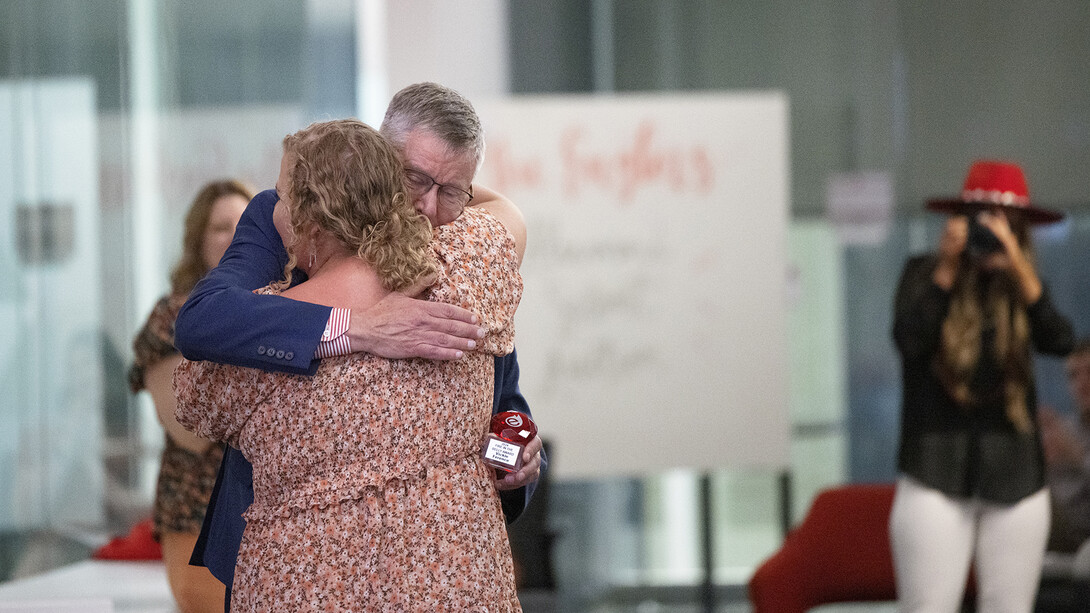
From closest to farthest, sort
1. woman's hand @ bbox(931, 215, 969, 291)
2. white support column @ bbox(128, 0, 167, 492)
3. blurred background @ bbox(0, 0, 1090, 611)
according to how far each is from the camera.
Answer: woman's hand @ bbox(931, 215, 969, 291) < white support column @ bbox(128, 0, 167, 492) < blurred background @ bbox(0, 0, 1090, 611)

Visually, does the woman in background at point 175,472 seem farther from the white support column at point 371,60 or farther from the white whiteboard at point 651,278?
the white support column at point 371,60

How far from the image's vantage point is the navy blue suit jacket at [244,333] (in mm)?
1152

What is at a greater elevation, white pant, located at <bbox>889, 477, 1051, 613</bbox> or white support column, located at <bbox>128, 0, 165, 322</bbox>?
white support column, located at <bbox>128, 0, 165, 322</bbox>

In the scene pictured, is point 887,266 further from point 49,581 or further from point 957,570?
point 49,581

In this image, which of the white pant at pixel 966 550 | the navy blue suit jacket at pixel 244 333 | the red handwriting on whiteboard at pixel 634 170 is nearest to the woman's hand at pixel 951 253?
the white pant at pixel 966 550

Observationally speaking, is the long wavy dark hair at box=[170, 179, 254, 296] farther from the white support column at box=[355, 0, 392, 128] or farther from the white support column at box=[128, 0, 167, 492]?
the white support column at box=[355, 0, 392, 128]

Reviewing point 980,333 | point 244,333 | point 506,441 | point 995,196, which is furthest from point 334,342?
point 995,196

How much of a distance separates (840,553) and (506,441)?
2327mm

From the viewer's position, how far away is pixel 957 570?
2.66 meters

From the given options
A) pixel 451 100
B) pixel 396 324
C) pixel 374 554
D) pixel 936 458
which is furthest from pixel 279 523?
pixel 936 458

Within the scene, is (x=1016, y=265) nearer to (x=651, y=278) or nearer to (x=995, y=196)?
(x=995, y=196)

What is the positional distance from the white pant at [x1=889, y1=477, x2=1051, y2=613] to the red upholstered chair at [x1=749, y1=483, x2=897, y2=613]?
1.87 feet

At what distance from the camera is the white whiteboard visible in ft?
12.9

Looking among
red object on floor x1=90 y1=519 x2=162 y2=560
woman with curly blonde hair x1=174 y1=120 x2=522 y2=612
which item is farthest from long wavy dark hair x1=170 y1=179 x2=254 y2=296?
woman with curly blonde hair x1=174 y1=120 x2=522 y2=612
